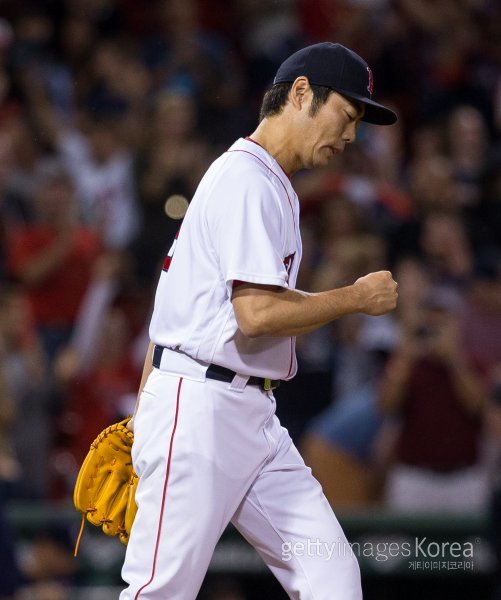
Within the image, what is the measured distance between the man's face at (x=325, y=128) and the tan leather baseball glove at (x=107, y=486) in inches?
39.8

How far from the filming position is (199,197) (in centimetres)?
322

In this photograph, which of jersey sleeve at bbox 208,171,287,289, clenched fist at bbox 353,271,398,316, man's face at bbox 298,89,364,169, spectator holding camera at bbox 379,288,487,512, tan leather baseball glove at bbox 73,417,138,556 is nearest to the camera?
jersey sleeve at bbox 208,171,287,289

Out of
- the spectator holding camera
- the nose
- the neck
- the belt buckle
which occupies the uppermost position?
the nose

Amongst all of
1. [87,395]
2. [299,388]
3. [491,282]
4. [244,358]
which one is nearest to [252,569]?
[299,388]

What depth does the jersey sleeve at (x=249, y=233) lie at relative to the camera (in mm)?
3016

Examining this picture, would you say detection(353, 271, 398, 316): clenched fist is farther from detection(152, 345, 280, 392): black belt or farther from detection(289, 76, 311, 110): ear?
detection(289, 76, 311, 110): ear

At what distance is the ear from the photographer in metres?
3.28

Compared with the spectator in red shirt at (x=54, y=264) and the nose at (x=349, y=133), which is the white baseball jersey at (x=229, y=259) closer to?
the nose at (x=349, y=133)

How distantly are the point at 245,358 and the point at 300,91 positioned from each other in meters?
0.75

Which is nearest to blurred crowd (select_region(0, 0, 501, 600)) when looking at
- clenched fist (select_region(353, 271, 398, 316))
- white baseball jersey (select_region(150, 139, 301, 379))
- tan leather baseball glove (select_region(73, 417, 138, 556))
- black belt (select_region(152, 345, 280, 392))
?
tan leather baseball glove (select_region(73, 417, 138, 556))

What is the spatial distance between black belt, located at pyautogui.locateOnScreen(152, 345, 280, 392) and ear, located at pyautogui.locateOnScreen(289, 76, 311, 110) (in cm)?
74

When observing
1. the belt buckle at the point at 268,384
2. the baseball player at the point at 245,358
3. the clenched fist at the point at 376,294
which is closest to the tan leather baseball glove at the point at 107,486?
the baseball player at the point at 245,358

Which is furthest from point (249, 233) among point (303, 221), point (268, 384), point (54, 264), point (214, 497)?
point (54, 264)

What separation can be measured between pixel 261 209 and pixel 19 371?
3.93 meters
